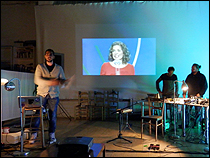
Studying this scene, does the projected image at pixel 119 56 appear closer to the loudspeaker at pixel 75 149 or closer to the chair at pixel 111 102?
the chair at pixel 111 102

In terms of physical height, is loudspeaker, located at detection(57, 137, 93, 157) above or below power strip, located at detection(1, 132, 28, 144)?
above

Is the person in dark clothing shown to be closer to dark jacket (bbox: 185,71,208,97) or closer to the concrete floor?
dark jacket (bbox: 185,71,208,97)

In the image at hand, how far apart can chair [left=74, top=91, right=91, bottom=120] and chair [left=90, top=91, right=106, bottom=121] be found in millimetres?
192

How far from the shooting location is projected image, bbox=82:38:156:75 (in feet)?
23.6

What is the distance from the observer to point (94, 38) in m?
7.42

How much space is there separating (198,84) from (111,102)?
2.81 m

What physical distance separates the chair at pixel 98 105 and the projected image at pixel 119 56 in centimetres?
72

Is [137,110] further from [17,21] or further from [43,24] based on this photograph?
[17,21]

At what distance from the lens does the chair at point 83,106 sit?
23.6 feet

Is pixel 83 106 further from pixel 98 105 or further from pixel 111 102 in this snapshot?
pixel 111 102

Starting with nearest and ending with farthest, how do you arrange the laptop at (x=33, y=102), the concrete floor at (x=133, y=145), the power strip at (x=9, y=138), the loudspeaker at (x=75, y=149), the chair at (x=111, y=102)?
the loudspeaker at (x=75, y=149) → the concrete floor at (x=133, y=145) → the laptop at (x=33, y=102) → the power strip at (x=9, y=138) → the chair at (x=111, y=102)

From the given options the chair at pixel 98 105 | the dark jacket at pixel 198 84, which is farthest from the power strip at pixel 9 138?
the dark jacket at pixel 198 84

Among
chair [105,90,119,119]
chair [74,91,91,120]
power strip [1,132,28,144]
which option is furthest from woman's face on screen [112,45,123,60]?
power strip [1,132,28,144]

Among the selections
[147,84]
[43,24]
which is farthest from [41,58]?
[147,84]
